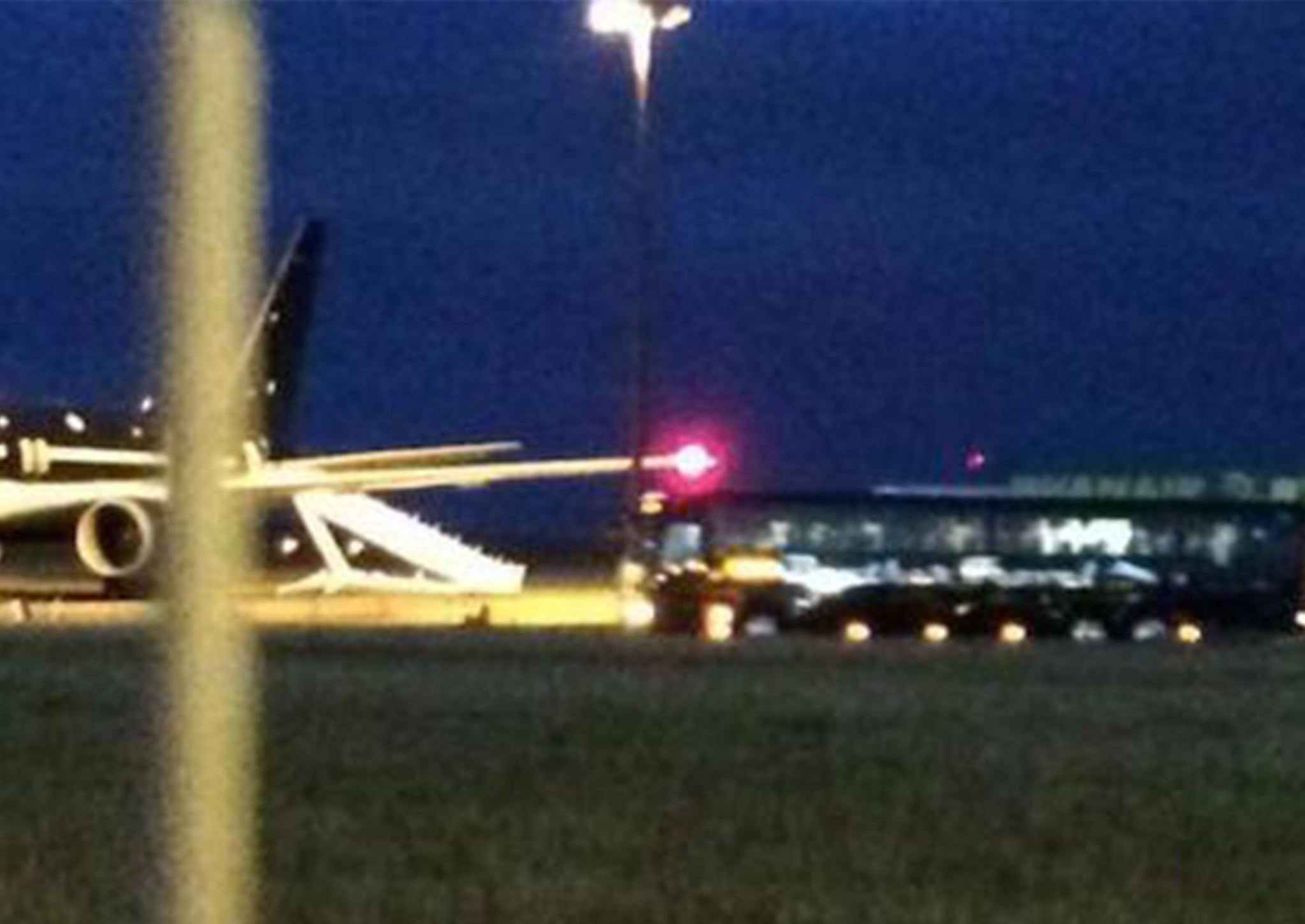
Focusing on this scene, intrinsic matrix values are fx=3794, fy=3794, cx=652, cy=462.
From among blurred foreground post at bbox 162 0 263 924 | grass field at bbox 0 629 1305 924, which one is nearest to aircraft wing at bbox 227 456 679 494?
grass field at bbox 0 629 1305 924

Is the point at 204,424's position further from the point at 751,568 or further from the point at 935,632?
the point at 751,568

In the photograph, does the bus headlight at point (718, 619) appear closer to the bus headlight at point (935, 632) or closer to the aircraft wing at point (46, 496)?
the bus headlight at point (935, 632)

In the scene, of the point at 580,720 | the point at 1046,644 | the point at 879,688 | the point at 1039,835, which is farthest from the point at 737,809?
the point at 1046,644

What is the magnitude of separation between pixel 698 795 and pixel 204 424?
57.0 feet

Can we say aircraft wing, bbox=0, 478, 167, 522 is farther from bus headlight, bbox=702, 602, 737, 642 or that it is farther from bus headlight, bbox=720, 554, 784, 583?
bus headlight, bbox=720, 554, 784, 583

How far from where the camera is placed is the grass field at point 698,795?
51.2 feet

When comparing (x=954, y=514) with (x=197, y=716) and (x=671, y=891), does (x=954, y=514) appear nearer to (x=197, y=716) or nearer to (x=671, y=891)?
(x=671, y=891)

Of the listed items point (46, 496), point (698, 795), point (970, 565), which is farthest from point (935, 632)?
point (698, 795)

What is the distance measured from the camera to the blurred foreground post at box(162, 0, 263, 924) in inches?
140

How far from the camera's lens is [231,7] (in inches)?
142

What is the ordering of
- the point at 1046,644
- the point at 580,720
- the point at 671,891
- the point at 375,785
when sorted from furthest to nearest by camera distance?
the point at 1046,644 < the point at 580,720 < the point at 375,785 < the point at 671,891

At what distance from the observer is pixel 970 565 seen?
2569 inches

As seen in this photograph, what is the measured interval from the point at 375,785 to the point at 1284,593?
47064mm

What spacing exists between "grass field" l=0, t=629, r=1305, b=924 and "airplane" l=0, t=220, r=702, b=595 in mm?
25450
